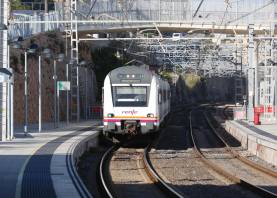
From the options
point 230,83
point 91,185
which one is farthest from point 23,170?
point 230,83

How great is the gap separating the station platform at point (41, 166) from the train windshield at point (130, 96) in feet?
6.41

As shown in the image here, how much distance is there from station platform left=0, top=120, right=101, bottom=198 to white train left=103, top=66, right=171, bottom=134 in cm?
143

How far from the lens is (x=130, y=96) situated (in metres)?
27.8

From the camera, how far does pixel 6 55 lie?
26.1 meters

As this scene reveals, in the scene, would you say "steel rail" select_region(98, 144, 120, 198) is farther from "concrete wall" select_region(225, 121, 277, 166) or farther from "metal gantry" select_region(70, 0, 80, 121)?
"metal gantry" select_region(70, 0, 80, 121)

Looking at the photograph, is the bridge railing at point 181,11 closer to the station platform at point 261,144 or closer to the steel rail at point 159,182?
the station platform at point 261,144

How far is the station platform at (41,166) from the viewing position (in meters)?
13.3

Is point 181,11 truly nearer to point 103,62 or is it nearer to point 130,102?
point 103,62

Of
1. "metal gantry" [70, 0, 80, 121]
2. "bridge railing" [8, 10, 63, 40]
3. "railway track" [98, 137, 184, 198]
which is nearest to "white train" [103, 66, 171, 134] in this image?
"railway track" [98, 137, 184, 198]

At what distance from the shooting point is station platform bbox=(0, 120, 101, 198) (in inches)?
525

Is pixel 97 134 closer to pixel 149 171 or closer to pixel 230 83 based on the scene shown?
pixel 149 171

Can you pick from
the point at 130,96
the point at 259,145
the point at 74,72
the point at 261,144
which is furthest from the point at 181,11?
the point at 261,144

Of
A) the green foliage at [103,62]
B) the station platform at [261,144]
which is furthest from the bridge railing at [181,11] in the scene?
the station platform at [261,144]

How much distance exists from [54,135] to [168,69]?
216 ft
